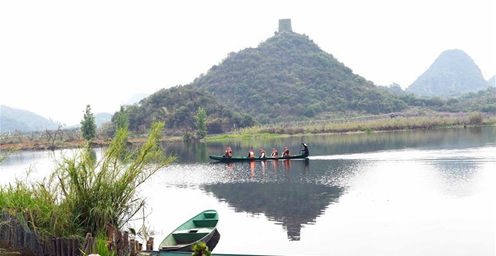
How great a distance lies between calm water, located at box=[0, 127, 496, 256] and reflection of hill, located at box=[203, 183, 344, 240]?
42 mm

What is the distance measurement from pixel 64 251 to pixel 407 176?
71.6 feet

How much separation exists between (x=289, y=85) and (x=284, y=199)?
330 ft

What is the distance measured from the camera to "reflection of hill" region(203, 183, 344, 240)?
1844cm

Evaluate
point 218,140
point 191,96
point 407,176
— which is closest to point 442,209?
point 407,176

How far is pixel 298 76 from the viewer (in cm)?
13000

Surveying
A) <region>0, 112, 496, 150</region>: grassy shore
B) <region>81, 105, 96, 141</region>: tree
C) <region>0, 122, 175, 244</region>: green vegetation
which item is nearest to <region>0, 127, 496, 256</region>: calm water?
<region>0, 122, 175, 244</region>: green vegetation

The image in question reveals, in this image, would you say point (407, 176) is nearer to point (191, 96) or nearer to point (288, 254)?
point (288, 254)

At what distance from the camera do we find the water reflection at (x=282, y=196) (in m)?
18.6

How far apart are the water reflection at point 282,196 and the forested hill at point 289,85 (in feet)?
243

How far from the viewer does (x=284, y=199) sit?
2230 cm

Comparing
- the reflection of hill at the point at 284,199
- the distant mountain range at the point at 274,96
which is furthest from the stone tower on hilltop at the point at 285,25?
the reflection of hill at the point at 284,199

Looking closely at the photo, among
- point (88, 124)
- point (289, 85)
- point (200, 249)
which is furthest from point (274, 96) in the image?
point (200, 249)

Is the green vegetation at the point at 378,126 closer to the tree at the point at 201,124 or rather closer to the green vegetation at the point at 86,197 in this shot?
the tree at the point at 201,124

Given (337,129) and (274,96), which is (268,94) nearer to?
(274,96)
